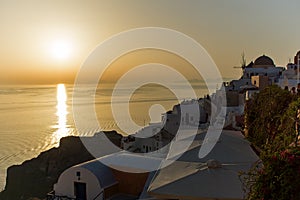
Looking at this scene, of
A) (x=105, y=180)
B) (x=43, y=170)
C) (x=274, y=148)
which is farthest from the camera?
(x=43, y=170)

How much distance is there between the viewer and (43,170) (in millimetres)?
30047

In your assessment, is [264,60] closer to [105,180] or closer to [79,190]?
[105,180]

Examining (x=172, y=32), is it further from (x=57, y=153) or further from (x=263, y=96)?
(x=57, y=153)

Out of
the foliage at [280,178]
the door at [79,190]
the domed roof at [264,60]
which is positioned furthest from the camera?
the domed roof at [264,60]

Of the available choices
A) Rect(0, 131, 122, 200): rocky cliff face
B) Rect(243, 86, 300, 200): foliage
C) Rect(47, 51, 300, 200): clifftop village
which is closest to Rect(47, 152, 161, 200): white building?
Rect(47, 51, 300, 200): clifftop village

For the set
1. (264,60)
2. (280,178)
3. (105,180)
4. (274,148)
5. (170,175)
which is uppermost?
(264,60)

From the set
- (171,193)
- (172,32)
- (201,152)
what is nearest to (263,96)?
(201,152)

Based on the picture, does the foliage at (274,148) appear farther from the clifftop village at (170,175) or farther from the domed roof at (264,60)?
the domed roof at (264,60)

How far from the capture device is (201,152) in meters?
6.40

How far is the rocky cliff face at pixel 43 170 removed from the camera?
27.1 meters

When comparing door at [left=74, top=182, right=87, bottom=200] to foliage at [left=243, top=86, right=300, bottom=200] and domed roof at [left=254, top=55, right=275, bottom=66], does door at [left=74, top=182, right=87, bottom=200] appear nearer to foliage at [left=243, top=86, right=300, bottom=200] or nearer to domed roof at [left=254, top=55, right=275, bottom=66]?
foliage at [left=243, top=86, right=300, bottom=200]

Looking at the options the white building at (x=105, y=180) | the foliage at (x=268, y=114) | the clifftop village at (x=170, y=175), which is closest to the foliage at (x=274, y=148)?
the foliage at (x=268, y=114)

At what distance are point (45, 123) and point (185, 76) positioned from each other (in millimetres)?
49898

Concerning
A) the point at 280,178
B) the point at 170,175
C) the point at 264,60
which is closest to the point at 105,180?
the point at 170,175
